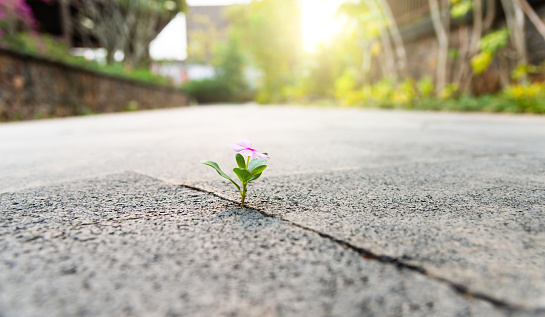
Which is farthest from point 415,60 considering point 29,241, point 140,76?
point 29,241

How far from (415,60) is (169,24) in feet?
30.9

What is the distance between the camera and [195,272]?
1.38ft

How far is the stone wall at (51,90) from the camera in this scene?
13.8ft

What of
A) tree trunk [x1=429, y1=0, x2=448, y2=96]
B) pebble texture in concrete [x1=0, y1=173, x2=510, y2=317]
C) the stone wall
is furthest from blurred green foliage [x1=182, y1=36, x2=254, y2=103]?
pebble texture in concrete [x1=0, y1=173, x2=510, y2=317]

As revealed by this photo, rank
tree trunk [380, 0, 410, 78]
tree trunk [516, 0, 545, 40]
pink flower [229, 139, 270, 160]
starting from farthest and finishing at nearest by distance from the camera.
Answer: tree trunk [380, 0, 410, 78] < tree trunk [516, 0, 545, 40] < pink flower [229, 139, 270, 160]

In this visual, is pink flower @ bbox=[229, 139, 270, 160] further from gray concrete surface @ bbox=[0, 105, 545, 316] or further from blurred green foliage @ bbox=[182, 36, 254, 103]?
blurred green foliage @ bbox=[182, 36, 254, 103]

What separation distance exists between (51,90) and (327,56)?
7.86 metres

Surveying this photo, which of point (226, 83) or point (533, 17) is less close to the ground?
point (226, 83)

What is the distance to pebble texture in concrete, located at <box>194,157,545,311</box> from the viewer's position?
419mm

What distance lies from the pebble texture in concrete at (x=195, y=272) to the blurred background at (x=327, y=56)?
4.02 m

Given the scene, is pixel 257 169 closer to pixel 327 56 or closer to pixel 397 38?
pixel 397 38

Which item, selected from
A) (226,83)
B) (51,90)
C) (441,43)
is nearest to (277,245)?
(51,90)

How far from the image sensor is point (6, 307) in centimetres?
36

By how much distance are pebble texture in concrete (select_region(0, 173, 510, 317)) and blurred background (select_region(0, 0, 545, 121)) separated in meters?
4.02
